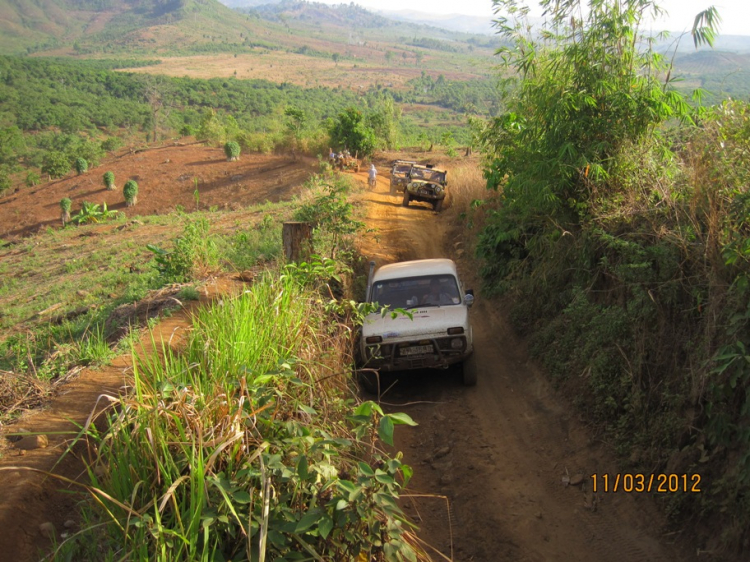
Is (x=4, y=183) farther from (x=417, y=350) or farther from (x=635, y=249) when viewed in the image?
(x=635, y=249)

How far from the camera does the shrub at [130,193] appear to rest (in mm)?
34312

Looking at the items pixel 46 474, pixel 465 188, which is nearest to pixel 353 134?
pixel 465 188

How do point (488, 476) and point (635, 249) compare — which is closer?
point (488, 476)

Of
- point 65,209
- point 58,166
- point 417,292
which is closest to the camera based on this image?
point 417,292

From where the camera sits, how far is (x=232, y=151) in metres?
38.1

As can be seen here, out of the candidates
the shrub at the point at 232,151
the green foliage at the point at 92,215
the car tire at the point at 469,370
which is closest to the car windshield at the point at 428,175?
the car tire at the point at 469,370

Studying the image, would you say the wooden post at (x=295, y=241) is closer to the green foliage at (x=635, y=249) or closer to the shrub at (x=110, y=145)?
the green foliage at (x=635, y=249)

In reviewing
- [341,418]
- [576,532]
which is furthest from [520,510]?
[341,418]

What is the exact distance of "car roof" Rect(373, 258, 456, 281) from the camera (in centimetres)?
871

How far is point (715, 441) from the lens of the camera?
4676 mm

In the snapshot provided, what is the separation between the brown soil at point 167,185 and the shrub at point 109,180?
327 millimetres

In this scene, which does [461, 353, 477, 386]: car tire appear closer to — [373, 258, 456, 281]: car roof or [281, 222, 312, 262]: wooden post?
[373, 258, 456, 281]: car roof

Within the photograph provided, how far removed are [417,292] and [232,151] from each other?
32.1 m

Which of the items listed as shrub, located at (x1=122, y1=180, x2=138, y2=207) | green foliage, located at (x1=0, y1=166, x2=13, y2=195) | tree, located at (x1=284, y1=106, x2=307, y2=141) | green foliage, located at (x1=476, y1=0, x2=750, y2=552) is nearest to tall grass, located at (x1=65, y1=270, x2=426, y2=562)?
green foliage, located at (x1=476, y1=0, x2=750, y2=552)
